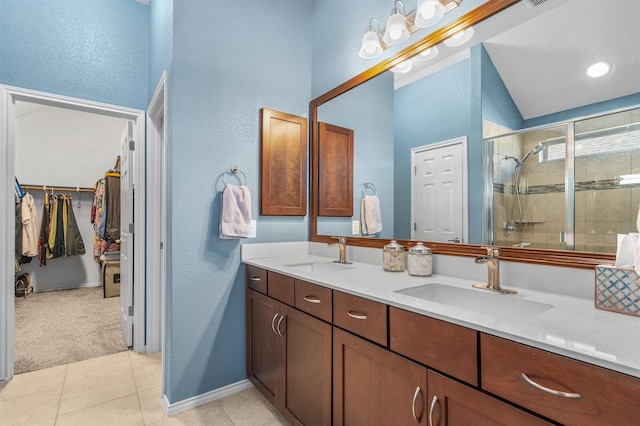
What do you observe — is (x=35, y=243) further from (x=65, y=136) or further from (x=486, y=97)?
(x=486, y=97)

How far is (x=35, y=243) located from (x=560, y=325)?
18.5 feet

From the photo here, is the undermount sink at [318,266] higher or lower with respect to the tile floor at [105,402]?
higher

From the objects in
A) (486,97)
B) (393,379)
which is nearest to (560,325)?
(393,379)

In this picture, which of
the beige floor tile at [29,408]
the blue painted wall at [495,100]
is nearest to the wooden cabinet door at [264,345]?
the beige floor tile at [29,408]

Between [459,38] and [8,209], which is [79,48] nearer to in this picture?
[8,209]

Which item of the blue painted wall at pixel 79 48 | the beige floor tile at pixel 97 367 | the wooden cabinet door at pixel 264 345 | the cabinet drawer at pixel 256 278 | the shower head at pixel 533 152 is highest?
the blue painted wall at pixel 79 48

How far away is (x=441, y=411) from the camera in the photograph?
36.5 inches

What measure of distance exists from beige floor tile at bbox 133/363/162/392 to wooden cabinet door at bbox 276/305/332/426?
102 cm

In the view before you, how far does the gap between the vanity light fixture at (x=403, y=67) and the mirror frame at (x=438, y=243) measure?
20mm

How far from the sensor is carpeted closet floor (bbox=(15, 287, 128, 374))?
2557 millimetres

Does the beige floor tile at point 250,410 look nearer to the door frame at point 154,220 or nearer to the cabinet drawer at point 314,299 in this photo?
the cabinet drawer at point 314,299

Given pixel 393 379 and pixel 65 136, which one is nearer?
pixel 393 379

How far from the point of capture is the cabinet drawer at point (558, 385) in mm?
615

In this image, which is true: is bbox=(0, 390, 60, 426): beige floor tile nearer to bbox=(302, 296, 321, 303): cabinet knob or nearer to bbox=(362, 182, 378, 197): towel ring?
bbox=(302, 296, 321, 303): cabinet knob
